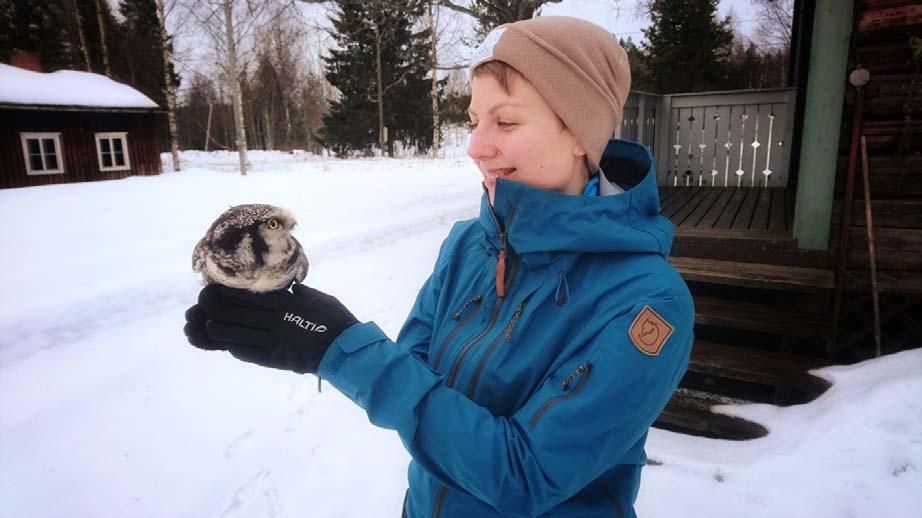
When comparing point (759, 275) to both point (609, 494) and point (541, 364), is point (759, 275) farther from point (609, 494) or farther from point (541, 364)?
point (541, 364)

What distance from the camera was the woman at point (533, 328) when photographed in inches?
37.7

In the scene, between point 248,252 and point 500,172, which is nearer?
point 248,252

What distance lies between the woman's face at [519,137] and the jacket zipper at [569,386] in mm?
446

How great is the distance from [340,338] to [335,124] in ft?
105

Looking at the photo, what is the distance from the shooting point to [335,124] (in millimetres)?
31125

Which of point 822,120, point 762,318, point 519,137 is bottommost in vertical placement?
point 762,318

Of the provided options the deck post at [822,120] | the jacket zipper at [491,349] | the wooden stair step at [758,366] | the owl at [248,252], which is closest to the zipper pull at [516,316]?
the jacket zipper at [491,349]

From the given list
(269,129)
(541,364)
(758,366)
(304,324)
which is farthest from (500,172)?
(269,129)

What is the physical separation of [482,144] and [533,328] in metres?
0.42

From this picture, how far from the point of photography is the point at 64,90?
18062 millimetres

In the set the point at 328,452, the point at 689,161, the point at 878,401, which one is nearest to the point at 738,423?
the point at 878,401

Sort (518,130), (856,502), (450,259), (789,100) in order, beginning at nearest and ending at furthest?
(518,130) < (450,259) < (856,502) < (789,100)

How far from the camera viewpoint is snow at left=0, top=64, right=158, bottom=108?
1683cm

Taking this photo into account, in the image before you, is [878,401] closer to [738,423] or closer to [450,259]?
[738,423]
